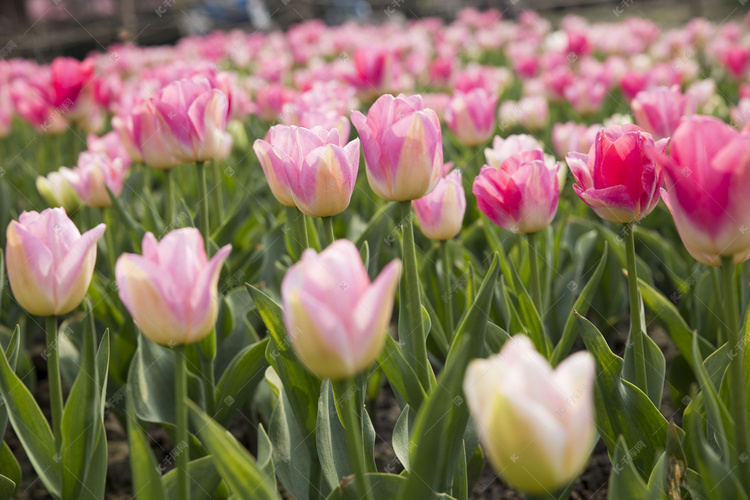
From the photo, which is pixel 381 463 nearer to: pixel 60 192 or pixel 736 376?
pixel 736 376

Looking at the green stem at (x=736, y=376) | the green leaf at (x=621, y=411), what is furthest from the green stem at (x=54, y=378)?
the green stem at (x=736, y=376)

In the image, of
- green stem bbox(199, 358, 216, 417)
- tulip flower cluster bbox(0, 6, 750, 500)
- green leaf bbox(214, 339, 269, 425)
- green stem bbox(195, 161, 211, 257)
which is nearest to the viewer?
tulip flower cluster bbox(0, 6, 750, 500)

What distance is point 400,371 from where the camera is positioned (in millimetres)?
→ 1224

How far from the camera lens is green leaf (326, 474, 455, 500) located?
39.4 inches

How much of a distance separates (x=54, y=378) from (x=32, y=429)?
0.13 m

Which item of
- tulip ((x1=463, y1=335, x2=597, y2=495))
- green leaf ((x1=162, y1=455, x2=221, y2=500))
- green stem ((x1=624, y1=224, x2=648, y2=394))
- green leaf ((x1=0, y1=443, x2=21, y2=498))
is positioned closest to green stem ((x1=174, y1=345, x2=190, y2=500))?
green leaf ((x1=162, y1=455, x2=221, y2=500))

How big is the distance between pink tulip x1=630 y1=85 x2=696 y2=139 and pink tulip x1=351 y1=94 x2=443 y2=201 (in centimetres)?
111

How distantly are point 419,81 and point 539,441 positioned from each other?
5628mm

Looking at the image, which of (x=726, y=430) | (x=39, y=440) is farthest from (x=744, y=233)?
(x=39, y=440)

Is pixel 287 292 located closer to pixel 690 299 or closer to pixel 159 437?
pixel 690 299

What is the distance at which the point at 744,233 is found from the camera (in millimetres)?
865

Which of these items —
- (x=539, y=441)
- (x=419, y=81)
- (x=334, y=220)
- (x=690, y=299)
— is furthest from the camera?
(x=419, y=81)

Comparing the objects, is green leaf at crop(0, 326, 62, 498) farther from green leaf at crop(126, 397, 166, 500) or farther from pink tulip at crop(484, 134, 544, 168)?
pink tulip at crop(484, 134, 544, 168)

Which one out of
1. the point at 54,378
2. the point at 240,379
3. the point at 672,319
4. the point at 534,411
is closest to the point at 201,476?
the point at 54,378
